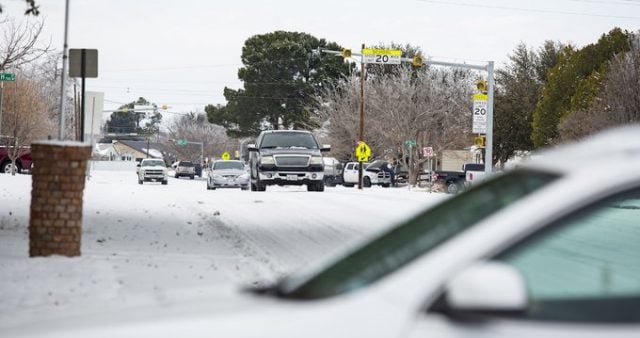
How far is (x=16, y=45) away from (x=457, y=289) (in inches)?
1334

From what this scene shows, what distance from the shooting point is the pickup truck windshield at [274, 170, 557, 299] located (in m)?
2.76

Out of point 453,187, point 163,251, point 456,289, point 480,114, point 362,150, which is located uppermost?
point 480,114

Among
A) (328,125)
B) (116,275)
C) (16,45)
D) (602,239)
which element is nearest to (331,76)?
(328,125)

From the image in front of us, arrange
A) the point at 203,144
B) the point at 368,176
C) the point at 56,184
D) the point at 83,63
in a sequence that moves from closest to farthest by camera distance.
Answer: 1. the point at 56,184
2. the point at 83,63
3. the point at 368,176
4. the point at 203,144

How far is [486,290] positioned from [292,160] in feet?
99.9

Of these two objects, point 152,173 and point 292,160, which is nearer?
point 292,160

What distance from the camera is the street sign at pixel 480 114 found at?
112ft

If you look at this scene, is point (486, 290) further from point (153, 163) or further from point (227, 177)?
point (153, 163)

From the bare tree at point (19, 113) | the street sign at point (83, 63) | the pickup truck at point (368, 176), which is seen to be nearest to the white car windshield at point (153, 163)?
the bare tree at point (19, 113)

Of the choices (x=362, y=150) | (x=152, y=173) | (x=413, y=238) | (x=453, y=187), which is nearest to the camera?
(x=413, y=238)

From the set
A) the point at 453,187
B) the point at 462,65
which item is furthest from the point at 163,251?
the point at 453,187

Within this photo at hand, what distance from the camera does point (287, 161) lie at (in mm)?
32812

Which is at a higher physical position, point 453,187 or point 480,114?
point 480,114

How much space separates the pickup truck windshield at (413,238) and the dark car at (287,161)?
1164 inches
